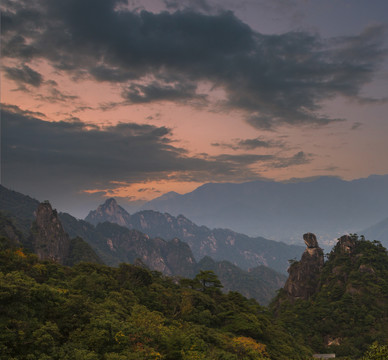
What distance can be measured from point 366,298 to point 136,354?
56.1 metres

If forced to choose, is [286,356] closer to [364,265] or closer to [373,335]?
[373,335]

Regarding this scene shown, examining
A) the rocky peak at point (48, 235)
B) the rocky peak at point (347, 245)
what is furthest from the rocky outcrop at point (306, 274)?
the rocky peak at point (48, 235)

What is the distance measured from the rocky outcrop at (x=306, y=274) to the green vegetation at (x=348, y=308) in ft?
13.0

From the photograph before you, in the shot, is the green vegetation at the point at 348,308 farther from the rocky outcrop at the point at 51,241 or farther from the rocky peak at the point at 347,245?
the rocky outcrop at the point at 51,241

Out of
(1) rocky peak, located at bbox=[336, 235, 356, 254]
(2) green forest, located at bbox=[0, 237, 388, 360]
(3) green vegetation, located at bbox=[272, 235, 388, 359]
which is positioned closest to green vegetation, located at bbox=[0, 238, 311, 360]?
(2) green forest, located at bbox=[0, 237, 388, 360]

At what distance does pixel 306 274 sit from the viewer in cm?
7781

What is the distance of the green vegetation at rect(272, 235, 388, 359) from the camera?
50.2 metres

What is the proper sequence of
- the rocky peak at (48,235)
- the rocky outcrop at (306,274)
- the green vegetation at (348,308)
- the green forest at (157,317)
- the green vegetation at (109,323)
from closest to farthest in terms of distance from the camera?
the green vegetation at (109,323) < the green forest at (157,317) < the green vegetation at (348,308) < the rocky outcrop at (306,274) < the rocky peak at (48,235)

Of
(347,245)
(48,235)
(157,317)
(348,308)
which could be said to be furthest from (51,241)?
(348,308)

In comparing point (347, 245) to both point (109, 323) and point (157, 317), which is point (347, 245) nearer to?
point (157, 317)

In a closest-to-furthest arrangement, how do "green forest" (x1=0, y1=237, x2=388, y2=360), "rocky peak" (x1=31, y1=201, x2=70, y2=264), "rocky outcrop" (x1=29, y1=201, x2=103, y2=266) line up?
"green forest" (x1=0, y1=237, x2=388, y2=360)
"rocky peak" (x1=31, y1=201, x2=70, y2=264)
"rocky outcrop" (x1=29, y1=201, x2=103, y2=266)

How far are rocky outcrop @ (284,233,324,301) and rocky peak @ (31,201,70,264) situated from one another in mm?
105594

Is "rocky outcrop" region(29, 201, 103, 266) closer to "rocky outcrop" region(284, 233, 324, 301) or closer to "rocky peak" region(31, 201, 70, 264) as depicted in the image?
"rocky peak" region(31, 201, 70, 264)

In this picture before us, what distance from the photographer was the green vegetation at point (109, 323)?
18.0 m
